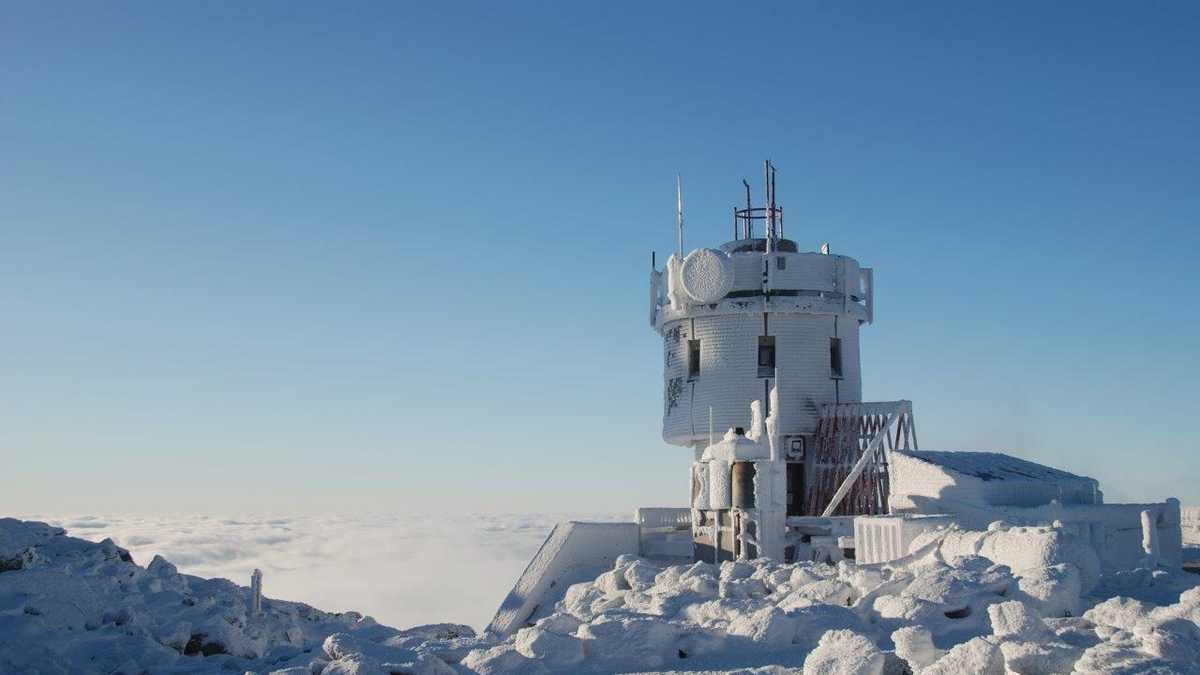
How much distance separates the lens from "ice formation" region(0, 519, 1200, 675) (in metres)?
8.60

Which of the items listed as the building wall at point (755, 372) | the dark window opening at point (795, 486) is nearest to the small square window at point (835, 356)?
the building wall at point (755, 372)

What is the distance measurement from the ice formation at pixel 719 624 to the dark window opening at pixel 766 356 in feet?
37.9

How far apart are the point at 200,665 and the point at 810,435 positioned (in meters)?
18.4

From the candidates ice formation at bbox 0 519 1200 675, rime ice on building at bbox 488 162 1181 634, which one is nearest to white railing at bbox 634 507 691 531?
rime ice on building at bbox 488 162 1181 634

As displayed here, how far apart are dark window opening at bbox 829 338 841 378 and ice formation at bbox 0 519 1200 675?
12597 mm

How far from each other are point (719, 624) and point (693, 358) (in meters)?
17.5

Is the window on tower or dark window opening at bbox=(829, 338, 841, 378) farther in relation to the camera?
the window on tower

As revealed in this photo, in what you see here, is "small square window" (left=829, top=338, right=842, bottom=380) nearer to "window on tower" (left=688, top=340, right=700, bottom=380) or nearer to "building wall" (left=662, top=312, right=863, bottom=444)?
"building wall" (left=662, top=312, right=863, bottom=444)

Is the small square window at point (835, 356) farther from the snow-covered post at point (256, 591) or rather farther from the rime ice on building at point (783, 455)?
the snow-covered post at point (256, 591)

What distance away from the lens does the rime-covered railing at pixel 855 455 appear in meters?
26.4

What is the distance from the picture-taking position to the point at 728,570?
16344 mm

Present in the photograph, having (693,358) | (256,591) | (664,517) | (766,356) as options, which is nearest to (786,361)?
(766,356)

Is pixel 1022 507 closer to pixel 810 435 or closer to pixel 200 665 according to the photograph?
pixel 810 435

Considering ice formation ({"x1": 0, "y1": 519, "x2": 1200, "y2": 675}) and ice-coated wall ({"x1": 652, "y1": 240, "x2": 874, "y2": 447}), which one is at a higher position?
ice-coated wall ({"x1": 652, "y1": 240, "x2": 874, "y2": 447})
